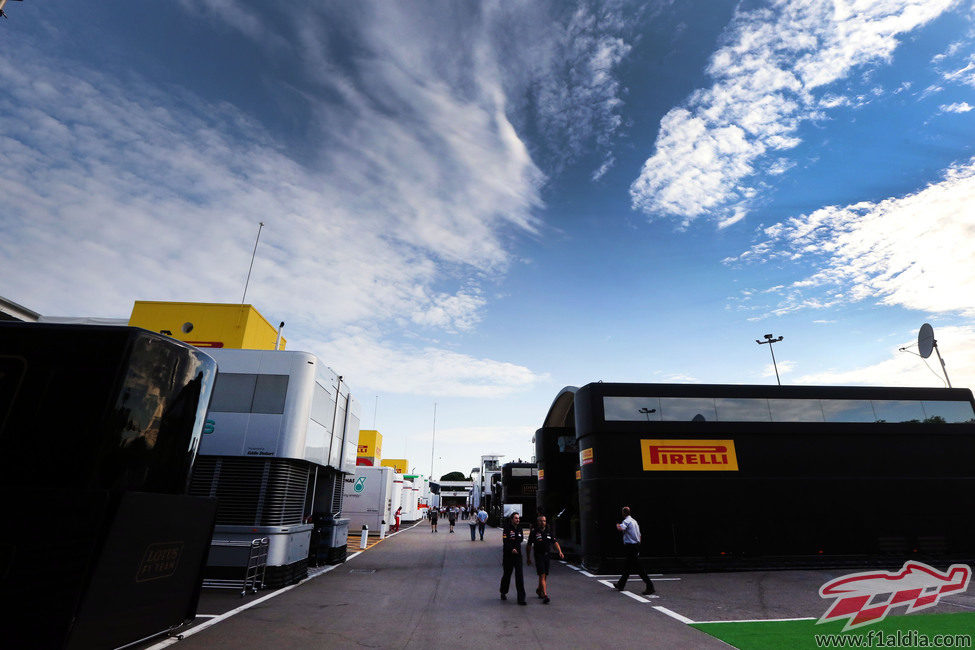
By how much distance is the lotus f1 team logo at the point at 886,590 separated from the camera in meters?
8.66

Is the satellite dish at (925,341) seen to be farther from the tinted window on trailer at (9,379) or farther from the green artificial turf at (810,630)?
the tinted window on trailer at (9,379)

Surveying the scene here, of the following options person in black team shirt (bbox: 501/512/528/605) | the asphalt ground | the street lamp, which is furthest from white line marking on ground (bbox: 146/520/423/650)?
the street lamp

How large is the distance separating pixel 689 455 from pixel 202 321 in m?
18.2

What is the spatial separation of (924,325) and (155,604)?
25.7 m

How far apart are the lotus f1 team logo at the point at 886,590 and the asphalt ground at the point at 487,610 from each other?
348 mm

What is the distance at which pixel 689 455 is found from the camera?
591 inches

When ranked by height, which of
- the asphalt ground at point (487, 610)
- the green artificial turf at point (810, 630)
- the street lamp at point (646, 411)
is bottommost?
the asphalt ground at point (487, 610)

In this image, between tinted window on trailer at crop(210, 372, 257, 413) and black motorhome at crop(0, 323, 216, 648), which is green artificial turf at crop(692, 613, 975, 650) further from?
tinted window on trailer at crop(210, 372, 257, 413)

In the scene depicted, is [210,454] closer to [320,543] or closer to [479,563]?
[320,543]

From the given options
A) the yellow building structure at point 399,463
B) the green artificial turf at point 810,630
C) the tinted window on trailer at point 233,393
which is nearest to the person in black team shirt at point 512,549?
the green artificial turf at point 810,630

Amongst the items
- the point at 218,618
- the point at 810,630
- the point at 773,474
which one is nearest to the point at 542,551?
the point at 810,630

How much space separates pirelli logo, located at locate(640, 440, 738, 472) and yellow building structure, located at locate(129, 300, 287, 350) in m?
14.9

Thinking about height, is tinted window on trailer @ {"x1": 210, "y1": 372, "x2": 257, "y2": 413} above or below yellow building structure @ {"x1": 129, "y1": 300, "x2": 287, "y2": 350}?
below

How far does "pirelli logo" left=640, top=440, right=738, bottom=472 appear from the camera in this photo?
1476 centimetres
